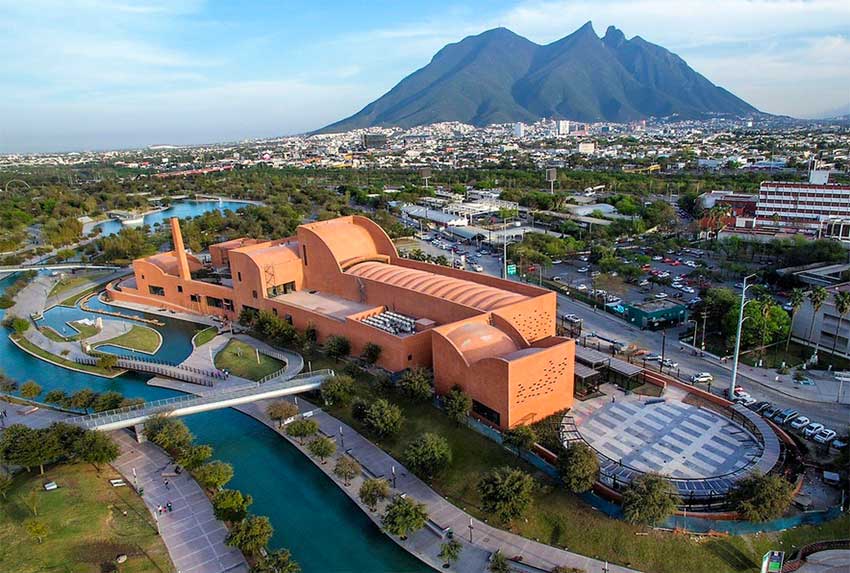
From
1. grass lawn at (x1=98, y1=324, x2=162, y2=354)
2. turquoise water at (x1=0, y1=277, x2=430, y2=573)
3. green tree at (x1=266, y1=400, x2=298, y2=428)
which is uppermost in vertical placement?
green tree at (x1=266, y1=400, x2=298, y2=428)

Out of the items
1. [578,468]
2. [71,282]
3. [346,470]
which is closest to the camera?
[578,468]

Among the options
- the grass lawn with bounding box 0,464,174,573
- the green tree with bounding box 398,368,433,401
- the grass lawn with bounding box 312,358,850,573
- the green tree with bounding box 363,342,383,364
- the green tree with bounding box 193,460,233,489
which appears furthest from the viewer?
the green tree with bounding box 363,342,383,364

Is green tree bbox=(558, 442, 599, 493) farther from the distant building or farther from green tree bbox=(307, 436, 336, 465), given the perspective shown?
the distant building

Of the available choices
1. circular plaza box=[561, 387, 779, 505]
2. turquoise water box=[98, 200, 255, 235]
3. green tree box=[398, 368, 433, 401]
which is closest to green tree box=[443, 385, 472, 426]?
green tree box=[398, 368, 433, 401]

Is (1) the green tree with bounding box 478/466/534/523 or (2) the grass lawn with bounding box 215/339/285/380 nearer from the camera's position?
(1) the green tree with bounding box 478/466/534/523

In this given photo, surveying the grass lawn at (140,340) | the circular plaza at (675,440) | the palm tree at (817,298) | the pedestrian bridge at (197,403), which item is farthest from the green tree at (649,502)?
the grass lawn at (140,340)

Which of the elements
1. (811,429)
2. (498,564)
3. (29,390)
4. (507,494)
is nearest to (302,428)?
(507,494)

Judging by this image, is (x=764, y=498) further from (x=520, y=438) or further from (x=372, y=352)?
(x=372, y=352)

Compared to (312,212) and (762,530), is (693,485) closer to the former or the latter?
(762,530)

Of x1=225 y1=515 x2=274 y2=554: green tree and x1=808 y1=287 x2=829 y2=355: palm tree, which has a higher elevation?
x1=808 y1=287 x2=829 y2=355: palm tree
